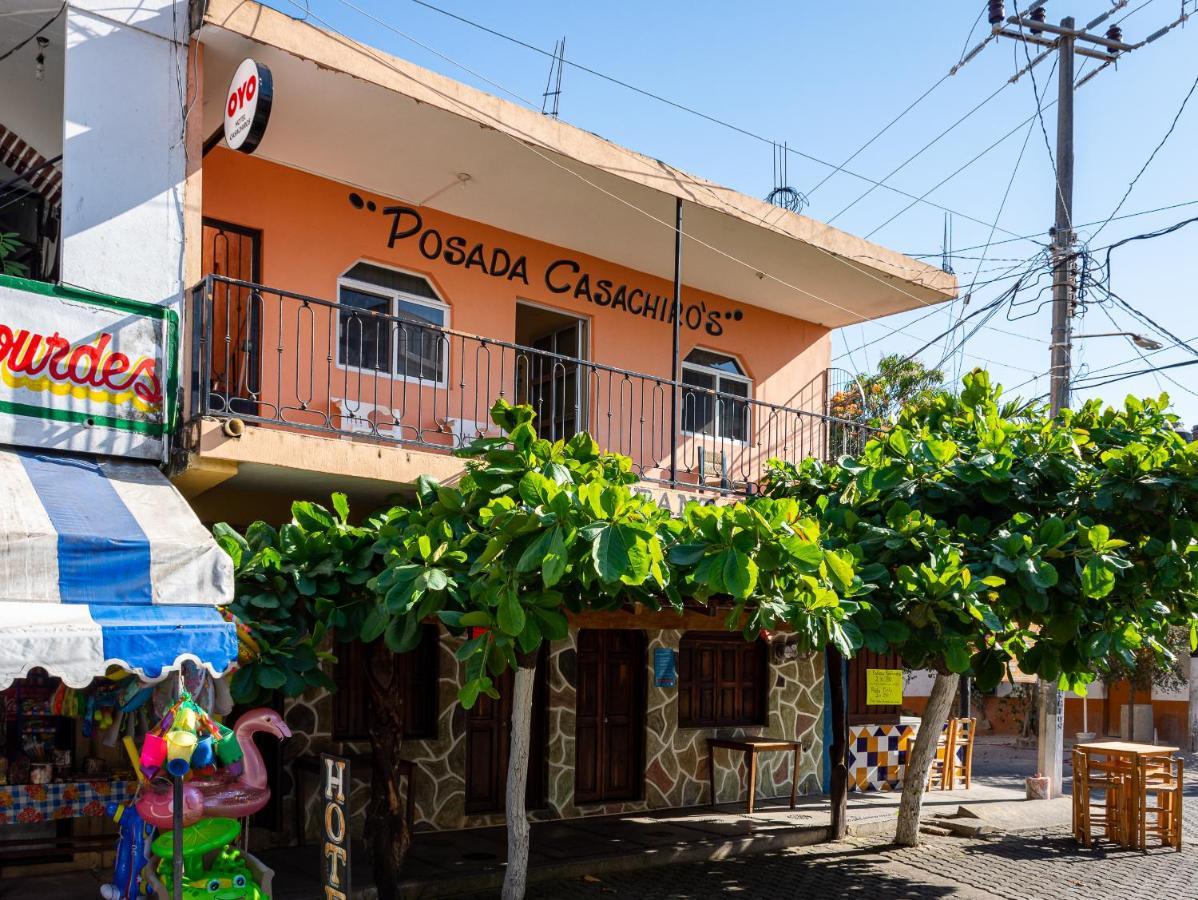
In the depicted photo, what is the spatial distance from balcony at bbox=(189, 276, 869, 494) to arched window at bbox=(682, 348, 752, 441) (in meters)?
0.03

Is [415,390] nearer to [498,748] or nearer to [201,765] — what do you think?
[498,748]

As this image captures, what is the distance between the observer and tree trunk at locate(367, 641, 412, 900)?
309 inches

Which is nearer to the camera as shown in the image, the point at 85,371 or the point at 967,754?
the point at 85,371

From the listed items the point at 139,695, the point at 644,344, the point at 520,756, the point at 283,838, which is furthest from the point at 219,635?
the point at 644,344

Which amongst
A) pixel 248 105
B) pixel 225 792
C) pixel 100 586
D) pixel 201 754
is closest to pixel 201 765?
pixel 201 754

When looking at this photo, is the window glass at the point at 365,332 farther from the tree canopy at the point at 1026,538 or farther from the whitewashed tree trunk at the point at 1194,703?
the whitewashed tree trunk at the point at 1194,703

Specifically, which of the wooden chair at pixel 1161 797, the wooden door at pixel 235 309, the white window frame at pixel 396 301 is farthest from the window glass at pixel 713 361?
the wooden chair at pixel 1161 797

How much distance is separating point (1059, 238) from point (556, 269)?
22.9ft

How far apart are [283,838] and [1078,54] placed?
1407 cm

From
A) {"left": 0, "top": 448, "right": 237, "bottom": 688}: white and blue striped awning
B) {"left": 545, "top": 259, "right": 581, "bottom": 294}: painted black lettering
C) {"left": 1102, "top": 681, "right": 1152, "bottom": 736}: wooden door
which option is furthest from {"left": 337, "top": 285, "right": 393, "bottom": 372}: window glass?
{"left": 1102, "top": 681, "right": 1152, "bottom": 736}: wooden door

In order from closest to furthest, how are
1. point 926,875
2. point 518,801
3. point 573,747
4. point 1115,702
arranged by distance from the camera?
point 518,801
point 926,875
point 573,747
point 1115,702

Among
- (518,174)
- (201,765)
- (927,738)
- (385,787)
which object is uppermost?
(518,174)

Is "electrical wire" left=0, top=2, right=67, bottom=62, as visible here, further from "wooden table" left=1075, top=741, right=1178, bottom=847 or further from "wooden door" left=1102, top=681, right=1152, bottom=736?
"wooden door" left=1102, top=681, right=1152, bottom=736

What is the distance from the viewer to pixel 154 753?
6.05 meters
